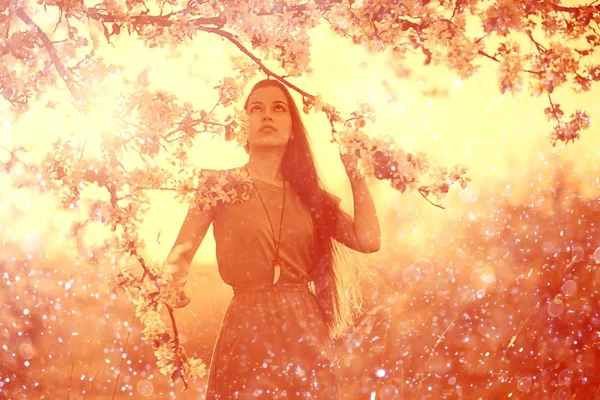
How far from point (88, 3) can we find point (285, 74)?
0.69 meters

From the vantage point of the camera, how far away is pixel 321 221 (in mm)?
2094

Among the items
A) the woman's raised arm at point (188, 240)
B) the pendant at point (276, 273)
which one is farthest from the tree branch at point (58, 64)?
the pendant at point (276, 273)

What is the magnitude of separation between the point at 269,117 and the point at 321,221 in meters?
0.37

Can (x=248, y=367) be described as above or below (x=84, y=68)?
below

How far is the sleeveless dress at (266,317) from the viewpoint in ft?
6.35

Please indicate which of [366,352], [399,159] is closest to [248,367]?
[366,352]

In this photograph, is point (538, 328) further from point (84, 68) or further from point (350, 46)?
point (84, 68)

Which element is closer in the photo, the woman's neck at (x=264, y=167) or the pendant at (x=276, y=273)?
the pendant at (x=276, y=273)

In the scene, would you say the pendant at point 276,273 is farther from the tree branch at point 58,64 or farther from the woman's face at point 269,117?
the tree branch at point 58,64

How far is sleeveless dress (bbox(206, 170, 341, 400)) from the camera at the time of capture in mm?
1936

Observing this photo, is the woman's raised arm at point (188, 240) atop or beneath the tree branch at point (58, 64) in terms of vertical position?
beneath

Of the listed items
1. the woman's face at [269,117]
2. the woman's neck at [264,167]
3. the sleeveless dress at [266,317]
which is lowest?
the sleeveless dress at [266,317]

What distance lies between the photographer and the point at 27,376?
2207 millimetres

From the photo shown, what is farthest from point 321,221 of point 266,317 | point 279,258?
point 266,317
